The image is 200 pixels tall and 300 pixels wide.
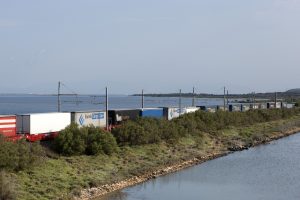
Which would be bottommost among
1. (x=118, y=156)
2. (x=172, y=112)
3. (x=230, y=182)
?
(x=230, y=182)

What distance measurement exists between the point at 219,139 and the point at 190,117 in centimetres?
541

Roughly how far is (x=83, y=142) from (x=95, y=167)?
3.98 m

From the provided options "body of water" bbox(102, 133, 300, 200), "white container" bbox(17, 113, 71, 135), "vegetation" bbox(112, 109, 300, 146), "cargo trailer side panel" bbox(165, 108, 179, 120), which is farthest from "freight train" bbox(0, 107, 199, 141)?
"cargo trailer side panel" bbox(165, 108, 179, 120)

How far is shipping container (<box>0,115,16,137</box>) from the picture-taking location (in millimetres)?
39263

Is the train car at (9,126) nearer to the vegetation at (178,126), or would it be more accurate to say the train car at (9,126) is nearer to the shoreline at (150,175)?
the shoreline at (150,175)

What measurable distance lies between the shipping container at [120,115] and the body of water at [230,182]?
1207 centimetres

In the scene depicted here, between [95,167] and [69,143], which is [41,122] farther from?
[95,167]

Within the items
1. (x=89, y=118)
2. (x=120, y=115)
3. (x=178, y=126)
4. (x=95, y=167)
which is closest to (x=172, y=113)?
(x=178, y=126)

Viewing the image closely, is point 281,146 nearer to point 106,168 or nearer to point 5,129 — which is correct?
point 106,168

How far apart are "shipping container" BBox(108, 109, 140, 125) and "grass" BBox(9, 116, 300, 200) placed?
6.21 meters

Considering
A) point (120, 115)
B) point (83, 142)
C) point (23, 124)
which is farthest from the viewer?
point (120, 115)

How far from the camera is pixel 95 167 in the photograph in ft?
123

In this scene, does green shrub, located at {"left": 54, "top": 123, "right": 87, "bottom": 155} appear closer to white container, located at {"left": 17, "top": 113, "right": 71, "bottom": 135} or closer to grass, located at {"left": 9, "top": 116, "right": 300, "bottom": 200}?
grass, located at {"left": 9, "top": 116, "right": 300, "bottom": 200}

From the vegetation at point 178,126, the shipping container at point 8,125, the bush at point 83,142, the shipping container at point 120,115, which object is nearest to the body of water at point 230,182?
the bush at point 83,142
